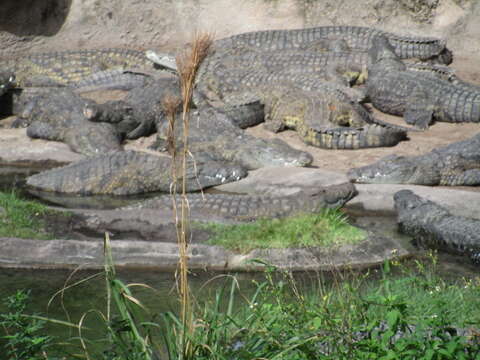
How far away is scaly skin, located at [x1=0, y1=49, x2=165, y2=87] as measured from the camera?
12484 millimetres

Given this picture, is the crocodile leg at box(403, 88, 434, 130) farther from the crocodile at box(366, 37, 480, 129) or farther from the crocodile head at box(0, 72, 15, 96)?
the crocodile head at box(0, 72, 15, 96)

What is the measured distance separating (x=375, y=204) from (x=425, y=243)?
3.15ft

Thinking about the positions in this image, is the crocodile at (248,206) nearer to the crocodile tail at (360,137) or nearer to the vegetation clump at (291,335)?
the crocodile tail at (360,137)

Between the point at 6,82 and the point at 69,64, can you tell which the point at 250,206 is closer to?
the point at 6,82

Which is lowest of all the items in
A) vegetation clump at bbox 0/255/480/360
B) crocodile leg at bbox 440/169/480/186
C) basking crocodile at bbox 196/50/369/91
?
crocodile leg at bbox 440/169/480/186

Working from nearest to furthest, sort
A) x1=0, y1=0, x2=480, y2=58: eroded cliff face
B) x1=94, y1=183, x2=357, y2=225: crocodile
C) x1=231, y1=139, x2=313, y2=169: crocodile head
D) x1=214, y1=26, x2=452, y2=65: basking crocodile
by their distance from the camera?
x1=94, y1=183, x2=357, y2=225: crocodile, x1=231, y1=139, x2=313, y2=169: crocodile head, x1=214, y1=26, x2=452, y2=65: basking crocodile, x1=0, y1=0, x2=480, y2=58: eroded cliff face

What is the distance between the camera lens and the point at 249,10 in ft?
45.8

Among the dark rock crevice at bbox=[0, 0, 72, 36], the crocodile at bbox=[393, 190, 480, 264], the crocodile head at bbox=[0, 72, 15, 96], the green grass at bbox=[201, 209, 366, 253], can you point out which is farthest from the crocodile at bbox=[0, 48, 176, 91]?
the green grass at bbox=[201, 209, 366, 253]

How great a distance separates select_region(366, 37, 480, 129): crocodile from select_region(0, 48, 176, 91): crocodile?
366 centimetres

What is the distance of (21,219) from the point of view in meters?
5.70

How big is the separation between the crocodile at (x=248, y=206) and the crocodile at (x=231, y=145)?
1602 mm

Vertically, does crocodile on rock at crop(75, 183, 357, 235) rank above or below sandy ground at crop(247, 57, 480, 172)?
above

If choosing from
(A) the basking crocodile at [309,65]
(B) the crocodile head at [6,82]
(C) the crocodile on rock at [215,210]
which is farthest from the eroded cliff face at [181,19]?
(C) the crocodile on rock at [215,210]

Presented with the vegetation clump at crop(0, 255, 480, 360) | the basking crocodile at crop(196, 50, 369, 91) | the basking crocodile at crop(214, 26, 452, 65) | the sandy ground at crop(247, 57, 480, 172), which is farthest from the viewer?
the basking crocodile at crop(214, 26, 452, 65)
